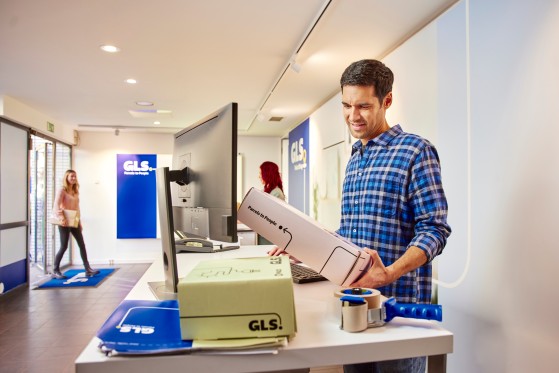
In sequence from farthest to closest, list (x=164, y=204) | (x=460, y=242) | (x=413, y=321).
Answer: (x=460, y=242)
(x=164, y=204)
(x=413, y=321)

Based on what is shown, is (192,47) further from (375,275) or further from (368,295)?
(368,295)

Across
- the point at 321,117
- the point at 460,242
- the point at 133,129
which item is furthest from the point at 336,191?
the point at 133,129

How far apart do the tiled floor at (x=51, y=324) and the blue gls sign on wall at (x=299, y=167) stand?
9.66 feet

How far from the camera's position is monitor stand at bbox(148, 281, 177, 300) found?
3.69 feet

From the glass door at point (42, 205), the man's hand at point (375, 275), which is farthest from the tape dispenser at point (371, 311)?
the glass door at point (42, 205)

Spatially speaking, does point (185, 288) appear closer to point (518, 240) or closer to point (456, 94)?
point (518, 240)

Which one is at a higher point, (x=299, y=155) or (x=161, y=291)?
(x=299, y=155)

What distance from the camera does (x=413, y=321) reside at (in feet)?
3.06

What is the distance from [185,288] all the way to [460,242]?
6.80ft

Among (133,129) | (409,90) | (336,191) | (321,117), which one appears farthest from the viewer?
(133,129)

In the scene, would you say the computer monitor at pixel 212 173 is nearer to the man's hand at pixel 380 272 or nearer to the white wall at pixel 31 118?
the man's hand at pixel 380 272

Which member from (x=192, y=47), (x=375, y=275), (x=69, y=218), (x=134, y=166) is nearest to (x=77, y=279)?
(x=69, y=218)

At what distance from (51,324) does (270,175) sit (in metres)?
2.64

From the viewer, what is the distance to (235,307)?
759mm
